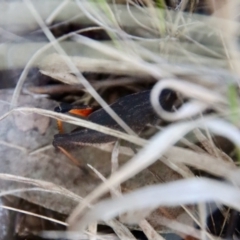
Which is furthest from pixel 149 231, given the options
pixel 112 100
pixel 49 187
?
pixel 112 100

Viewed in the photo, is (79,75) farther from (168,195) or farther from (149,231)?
(168,195)

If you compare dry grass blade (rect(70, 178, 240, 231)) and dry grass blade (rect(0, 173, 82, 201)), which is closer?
dry grass blade (rect(70, 178, 240, 231))

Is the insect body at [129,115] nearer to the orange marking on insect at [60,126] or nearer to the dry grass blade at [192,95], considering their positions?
the orange marking on insect at [60,126]

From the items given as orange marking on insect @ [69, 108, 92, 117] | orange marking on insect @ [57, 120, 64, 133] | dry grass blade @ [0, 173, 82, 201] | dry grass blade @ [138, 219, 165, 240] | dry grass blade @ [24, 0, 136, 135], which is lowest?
dry grass blade @ [138, 219, 165, 240]

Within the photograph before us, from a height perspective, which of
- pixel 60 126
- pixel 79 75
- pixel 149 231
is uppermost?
pixel 79 75

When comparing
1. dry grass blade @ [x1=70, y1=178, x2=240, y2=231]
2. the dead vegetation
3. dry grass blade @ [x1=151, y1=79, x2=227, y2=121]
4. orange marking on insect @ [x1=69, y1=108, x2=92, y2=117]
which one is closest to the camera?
dry grass blade @ [x1=70, y1=178, x2=240, y2=231]

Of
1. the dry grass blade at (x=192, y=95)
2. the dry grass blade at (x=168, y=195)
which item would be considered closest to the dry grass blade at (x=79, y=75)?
the dry grass blade at (x=192, y=95)

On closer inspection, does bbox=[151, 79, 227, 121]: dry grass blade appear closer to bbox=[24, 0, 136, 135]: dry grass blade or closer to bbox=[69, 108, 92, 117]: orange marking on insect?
bbox=[24, 0, 136, 135]: dry grass blade

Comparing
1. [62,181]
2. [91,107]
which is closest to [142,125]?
[91,107]

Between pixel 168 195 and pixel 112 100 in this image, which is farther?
pixel 112 100

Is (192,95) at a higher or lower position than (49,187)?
higher

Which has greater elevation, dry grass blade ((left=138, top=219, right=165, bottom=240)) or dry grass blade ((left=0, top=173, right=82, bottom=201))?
dry grass blade ((left=0, top=173, right=82, bottom=201))

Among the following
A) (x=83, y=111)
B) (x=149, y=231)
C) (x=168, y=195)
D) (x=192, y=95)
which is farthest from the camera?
(x=83, y=111)

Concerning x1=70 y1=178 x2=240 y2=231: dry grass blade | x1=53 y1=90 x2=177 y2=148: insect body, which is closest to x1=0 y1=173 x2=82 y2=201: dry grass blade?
x1=53 y1=90 x2=177 y2=148: insect body
